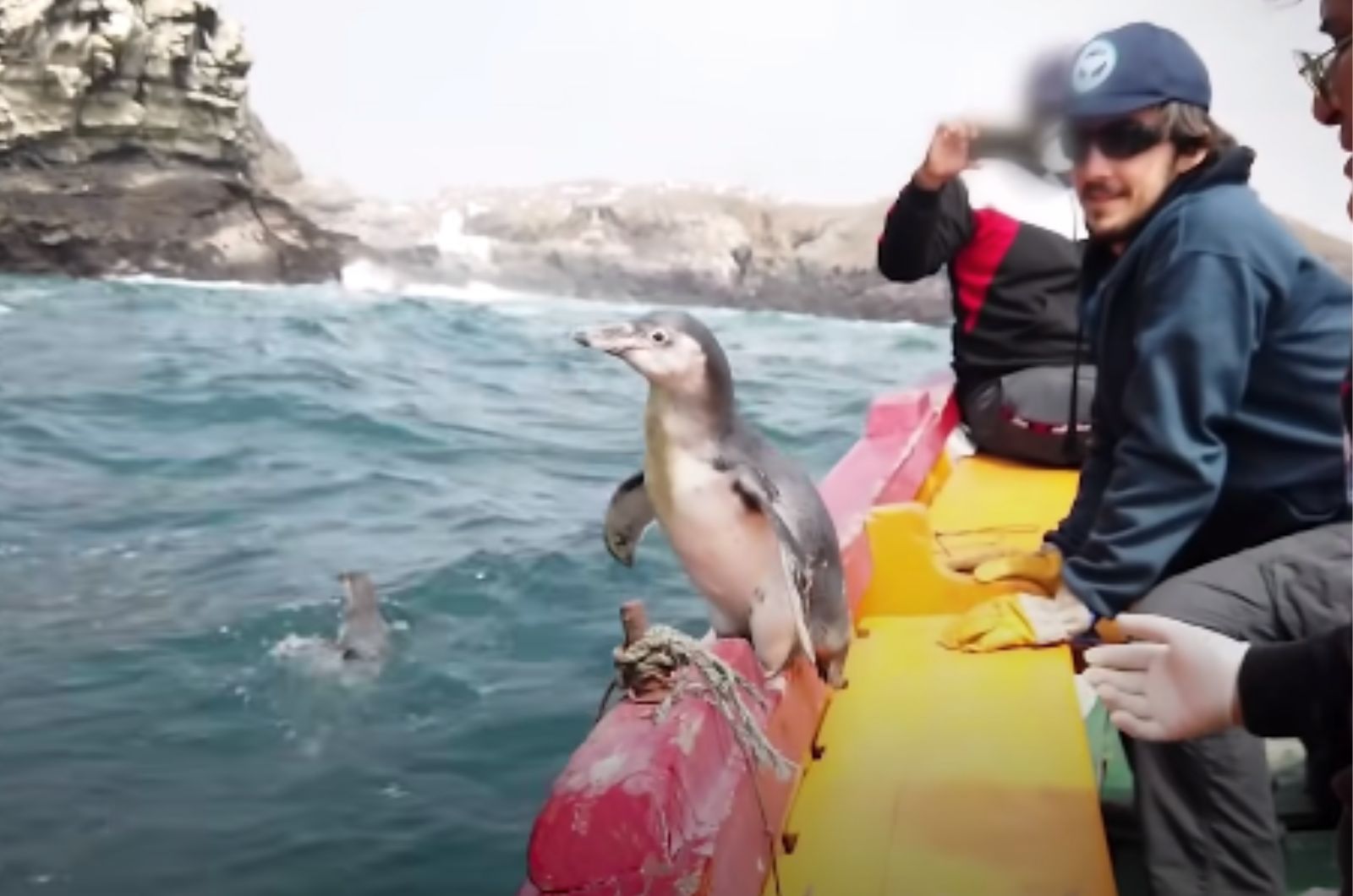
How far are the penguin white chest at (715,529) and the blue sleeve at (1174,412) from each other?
0.27 metres

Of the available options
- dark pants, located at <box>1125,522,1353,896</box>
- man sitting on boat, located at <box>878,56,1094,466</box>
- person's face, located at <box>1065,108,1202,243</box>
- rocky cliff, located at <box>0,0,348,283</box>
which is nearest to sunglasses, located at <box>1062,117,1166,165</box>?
person's face, located at <box>1065,108,1202,243</box>

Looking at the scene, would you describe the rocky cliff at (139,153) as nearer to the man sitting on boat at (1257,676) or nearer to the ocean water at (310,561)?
the ocean water at (310,561)

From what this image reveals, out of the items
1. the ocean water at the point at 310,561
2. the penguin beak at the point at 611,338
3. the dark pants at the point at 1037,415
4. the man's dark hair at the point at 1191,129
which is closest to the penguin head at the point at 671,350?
the penguin beak at the point at 611,338

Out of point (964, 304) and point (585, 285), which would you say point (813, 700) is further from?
point (964, 304)

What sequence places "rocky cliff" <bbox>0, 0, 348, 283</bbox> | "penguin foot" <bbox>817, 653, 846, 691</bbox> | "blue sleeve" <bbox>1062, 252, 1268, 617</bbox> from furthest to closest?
"rocky cliff" <bbox>0, 0, 348, 283</bbox> → "penguin foot" <bbox>817, 653, 846, 691</bbox> → "blue sleeve" <bbox>1062, 252, 1268, 617</bbox>

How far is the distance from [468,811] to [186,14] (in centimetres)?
131

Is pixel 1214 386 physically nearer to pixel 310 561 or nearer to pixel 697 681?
pixel 697 681

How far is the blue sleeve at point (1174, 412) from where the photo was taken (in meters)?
1.05

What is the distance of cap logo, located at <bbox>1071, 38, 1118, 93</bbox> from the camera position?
1.12 meters

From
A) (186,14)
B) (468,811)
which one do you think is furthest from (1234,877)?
(186,14)

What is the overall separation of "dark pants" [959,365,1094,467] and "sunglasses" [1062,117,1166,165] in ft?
3.17

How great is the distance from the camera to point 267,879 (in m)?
1.46

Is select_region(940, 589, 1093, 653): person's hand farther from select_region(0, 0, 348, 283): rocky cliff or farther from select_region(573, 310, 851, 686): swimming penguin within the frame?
select_region(0, 0, 348, 283): rocky cliff

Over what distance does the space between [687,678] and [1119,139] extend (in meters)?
0.53
